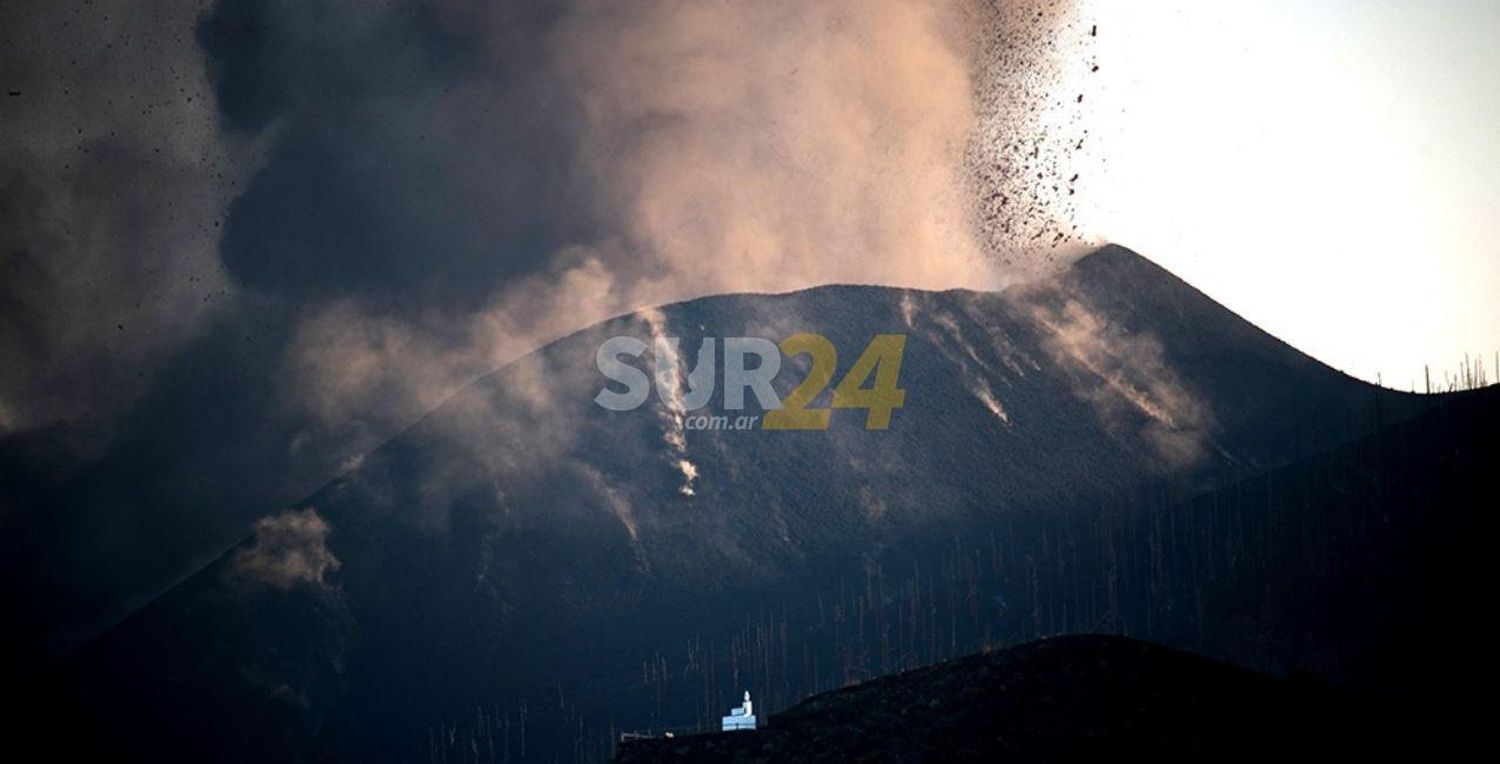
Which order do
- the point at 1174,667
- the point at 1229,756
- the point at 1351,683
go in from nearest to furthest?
the point at 1229,756, the point at 1174,667, the point at 1351,683

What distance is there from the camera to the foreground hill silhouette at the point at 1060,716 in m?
48.7

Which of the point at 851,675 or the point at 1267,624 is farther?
Result: the point at 851,675

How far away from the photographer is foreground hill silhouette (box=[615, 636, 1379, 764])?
4869 centimetres

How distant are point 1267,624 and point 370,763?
11265 centimetres

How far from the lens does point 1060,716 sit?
53.6m

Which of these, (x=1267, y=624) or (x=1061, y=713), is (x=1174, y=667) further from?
(x=1267, y=624)

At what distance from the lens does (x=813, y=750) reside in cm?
5684

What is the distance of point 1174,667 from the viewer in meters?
52.9

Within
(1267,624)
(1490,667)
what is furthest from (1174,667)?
(1267,624)

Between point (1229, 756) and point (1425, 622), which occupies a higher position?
point (1425, 622)

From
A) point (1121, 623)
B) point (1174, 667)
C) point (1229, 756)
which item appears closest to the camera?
point (1229, 756)

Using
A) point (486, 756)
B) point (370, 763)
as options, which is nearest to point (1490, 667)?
point (486, 756)

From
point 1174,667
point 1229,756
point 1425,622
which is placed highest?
point 1425,622

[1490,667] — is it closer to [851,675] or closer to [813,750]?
[851,675]
